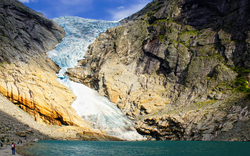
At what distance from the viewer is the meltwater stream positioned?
53906mm

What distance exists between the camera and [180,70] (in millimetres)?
67812

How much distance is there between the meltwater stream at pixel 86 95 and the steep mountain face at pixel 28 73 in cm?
329

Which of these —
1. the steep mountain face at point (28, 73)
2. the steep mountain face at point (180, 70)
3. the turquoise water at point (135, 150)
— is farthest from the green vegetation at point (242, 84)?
the steep mountain face at point (28, 73)

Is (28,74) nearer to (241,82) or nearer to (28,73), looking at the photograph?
(28,73)

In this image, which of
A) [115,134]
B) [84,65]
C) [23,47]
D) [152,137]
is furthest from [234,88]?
[23,47]

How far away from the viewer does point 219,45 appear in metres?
66.8

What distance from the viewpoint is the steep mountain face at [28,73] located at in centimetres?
4747

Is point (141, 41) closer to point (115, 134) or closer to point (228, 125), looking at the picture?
point (115, 134)

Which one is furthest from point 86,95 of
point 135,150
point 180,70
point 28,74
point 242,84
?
point 242,84

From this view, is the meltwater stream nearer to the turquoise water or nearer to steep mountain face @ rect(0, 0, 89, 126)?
steep mountain face @ rect(0, 0, 89, 126)

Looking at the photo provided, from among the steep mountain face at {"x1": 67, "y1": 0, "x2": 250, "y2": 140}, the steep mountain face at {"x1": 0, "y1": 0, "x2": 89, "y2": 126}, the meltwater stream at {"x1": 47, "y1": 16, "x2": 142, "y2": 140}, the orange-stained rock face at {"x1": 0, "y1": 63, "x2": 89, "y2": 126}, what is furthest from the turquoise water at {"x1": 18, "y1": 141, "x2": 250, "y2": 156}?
the meltwater stream at {"x1": 47, "y1": 16, "x2": 142, "y2": 140}

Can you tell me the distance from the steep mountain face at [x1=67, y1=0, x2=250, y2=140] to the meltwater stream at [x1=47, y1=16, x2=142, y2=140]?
11.2 ft

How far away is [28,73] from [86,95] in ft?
59.3

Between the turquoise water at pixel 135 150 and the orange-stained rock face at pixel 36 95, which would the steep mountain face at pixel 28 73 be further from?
the turquoise water at pixel 135 150
